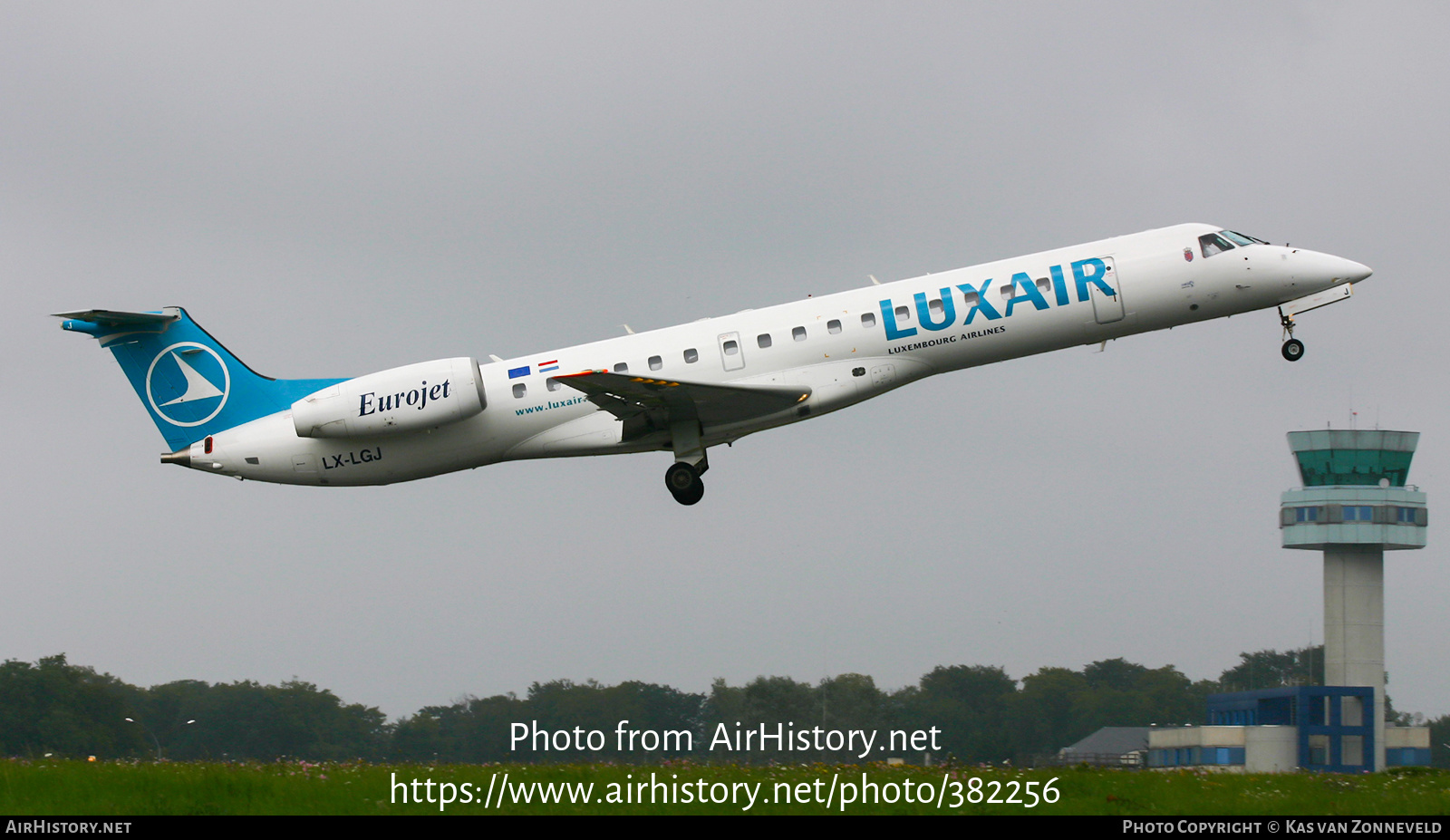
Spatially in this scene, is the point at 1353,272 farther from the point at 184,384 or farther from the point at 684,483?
the point at 184,384

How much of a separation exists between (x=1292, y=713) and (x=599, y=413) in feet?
125

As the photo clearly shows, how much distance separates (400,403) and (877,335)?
8379 millimetres

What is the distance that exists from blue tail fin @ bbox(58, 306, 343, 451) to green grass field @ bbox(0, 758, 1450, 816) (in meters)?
10.7

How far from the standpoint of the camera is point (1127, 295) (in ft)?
79.6

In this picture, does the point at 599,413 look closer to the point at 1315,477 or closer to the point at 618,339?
the point at 618,339

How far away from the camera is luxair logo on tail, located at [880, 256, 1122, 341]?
23953mm

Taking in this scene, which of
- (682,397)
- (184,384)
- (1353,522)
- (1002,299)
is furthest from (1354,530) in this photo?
(184,384)

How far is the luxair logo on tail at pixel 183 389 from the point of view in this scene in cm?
2622

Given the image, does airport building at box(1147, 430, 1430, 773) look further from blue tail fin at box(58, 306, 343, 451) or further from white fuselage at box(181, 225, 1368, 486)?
blue tail fin at box(58, 306, 343, 451)

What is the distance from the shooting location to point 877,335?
944 inches

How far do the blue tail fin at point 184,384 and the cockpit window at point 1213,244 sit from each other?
15.9m

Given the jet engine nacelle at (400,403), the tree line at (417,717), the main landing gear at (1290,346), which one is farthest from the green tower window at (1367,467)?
the jet engine nacelle at (400,403)

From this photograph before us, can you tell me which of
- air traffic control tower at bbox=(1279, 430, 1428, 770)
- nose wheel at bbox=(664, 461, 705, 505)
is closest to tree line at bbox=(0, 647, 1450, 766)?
nose wheel at bbox=(664, 461, 705, 505)
